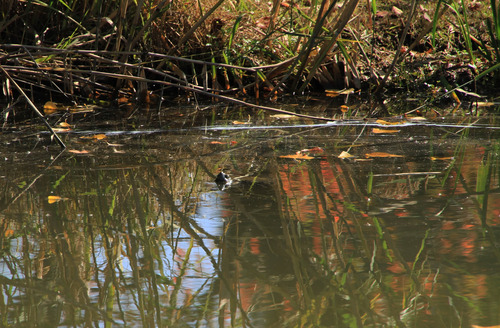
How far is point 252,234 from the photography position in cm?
133

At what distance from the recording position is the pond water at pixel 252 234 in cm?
99

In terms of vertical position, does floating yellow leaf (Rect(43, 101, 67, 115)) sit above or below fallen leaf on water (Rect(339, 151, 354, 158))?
above

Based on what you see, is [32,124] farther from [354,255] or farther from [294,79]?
[354,255]

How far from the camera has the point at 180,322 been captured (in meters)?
0.95

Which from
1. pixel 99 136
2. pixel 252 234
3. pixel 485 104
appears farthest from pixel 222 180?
pixel 485 104

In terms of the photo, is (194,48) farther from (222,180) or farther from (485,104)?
(222,180)

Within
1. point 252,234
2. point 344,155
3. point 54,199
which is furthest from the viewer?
point 344,155

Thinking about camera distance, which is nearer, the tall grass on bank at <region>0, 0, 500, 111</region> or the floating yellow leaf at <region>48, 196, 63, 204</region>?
the floating yellow leaf at <region>48, 196, 63, 204</region>

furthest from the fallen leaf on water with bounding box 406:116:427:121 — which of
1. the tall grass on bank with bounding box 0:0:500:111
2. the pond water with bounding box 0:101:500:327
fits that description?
the pond water with bounding box 0:101:500:327

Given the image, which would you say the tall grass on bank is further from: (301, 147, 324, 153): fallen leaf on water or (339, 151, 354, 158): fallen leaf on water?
(339, 151, 354, 158): fallen leaf on water

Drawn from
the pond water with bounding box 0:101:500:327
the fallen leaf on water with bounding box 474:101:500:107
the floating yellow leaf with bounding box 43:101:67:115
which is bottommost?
the pond water with bounding box 0:101:500:327

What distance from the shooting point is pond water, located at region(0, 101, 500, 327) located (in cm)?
99

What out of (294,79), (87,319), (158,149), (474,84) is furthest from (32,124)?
(474,84)

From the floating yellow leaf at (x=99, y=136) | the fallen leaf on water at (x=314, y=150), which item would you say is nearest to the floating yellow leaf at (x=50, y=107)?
the floating yellow leaf at (x=99, y=136)
